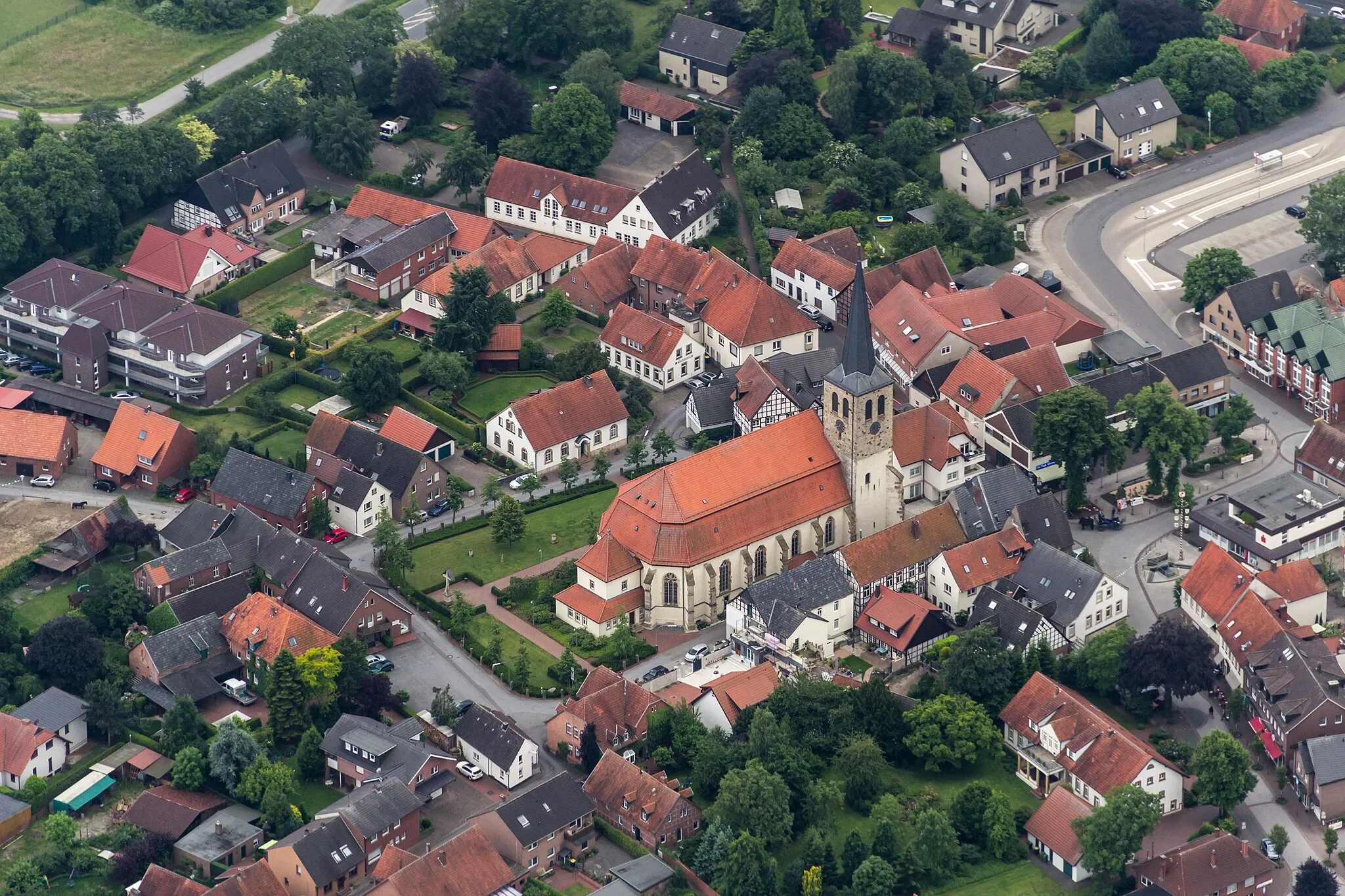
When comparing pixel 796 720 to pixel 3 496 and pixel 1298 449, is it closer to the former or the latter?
pixel 1298 449

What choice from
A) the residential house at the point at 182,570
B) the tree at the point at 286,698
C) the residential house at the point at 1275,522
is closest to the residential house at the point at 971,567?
the residential house at the point at 1275,522

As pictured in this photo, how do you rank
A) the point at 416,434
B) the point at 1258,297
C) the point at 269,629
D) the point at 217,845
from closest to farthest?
1. the point at 217,845
2. the point at 269,629
3. the point at 416,434
4. the point at 1258,297

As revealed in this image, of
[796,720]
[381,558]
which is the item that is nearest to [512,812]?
[796,720]

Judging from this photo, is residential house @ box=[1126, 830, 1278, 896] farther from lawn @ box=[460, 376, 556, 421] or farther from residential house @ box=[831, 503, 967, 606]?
lawn @ box=[460, 376, 556, 421]

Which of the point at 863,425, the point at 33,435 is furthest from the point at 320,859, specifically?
the point at 33,435

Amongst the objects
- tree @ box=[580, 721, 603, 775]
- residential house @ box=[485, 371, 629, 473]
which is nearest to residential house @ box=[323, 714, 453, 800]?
tree @ box=[580, 721, 603, 775]

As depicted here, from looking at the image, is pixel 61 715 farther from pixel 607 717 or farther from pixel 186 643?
pixel 607 717
